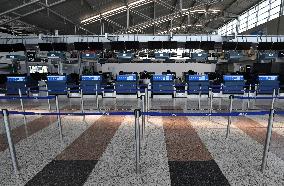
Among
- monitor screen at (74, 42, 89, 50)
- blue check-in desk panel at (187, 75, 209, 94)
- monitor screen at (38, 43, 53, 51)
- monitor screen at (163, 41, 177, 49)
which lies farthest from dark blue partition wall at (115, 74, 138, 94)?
monitor screen at (38, 43, 53, 51)

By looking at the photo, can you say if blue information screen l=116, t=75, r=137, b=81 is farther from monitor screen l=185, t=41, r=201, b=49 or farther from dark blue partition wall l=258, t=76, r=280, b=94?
monitor screen l=185, t=41, r=201, b=49

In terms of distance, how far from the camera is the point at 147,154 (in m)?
5.07

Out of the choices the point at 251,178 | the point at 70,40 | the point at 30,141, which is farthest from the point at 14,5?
the point at 251,178

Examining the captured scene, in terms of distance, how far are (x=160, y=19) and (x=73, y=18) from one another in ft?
39.4

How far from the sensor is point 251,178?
4.00 metres

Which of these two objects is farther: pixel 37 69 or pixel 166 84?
pixel 37 69

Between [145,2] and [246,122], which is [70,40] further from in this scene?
[246,122]

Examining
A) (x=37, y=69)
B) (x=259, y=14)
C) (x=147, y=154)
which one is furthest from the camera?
(x=37, y=69)

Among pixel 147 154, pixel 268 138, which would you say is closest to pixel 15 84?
pixel 147 154

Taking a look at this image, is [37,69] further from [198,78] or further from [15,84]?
[198,78]

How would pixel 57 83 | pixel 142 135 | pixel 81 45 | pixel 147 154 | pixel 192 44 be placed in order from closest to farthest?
pixel 147 154, pixel 142 135, pixel 57 83, pixel 192 44, pixel 81 45

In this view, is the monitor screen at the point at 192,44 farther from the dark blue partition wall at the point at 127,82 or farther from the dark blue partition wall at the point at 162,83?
the dark blue partition wall at the point at 127,82

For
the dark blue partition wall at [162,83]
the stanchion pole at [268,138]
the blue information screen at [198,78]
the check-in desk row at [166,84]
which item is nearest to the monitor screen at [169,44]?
the check-in desk row at [166,84]

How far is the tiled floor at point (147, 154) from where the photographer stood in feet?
13.2
